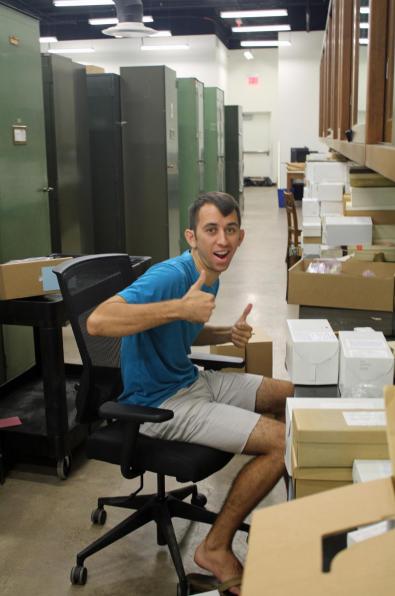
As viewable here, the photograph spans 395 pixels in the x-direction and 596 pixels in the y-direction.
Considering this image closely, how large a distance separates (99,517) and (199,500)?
0.41 meters

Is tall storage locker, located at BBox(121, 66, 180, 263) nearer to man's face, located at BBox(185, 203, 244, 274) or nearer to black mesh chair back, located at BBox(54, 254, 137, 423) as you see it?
black mesh chair back, located at BBox(54, 254, 137, 423)

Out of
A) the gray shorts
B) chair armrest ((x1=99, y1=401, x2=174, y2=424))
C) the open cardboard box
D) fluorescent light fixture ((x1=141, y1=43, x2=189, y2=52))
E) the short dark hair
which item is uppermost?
fluorescent light fixture ((x1=141, y1=43, x2=189, y2=52))

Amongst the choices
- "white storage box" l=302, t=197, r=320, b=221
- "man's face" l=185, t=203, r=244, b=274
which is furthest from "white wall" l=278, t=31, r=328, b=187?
"man's face" l=185, t=203, r=244, b=274

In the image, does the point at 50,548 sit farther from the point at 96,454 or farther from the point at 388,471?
the point at 388,471

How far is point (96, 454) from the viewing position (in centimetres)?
212

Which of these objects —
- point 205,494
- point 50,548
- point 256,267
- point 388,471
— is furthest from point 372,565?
point 256,267

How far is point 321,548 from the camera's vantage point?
0.73m

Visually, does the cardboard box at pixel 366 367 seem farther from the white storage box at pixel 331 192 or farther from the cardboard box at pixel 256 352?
the white storage box at pixel 331 192

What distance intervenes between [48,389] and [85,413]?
62 centimetres

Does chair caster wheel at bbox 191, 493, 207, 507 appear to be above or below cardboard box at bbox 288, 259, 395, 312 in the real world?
below

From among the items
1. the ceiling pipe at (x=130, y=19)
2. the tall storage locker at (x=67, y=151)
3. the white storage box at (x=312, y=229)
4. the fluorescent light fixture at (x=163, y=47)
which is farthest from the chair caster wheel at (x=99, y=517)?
the fluorescent light fixture at (x=163, y=47)

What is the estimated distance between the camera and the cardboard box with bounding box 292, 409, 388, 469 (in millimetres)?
1409

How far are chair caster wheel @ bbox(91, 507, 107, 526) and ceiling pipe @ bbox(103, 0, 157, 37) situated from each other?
7.23 meters

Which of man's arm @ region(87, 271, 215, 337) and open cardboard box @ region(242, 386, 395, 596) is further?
man's arm @ region(87, 271, 215, 337)
